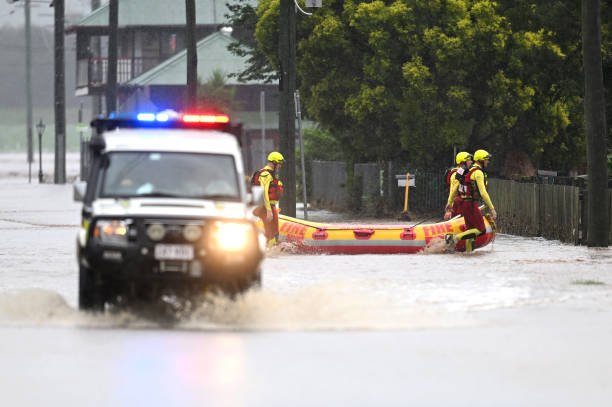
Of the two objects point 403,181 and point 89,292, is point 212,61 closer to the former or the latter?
point 403,181

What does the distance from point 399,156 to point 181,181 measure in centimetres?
2764

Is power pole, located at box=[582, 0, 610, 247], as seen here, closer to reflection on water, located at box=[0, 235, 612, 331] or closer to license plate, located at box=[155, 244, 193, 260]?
reflection on water, located at box=[0, 235, 612, 331]

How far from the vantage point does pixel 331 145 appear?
56.9m

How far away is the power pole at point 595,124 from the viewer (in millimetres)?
29312

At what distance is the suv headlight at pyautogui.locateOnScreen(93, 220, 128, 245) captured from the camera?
1598 centimetres

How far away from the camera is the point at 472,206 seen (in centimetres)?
2733

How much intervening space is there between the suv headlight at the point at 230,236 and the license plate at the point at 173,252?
25 centimetres

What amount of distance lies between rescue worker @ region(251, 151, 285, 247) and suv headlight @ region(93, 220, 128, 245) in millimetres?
11089

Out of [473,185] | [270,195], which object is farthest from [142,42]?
[473,185]

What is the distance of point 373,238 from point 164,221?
11.7 m

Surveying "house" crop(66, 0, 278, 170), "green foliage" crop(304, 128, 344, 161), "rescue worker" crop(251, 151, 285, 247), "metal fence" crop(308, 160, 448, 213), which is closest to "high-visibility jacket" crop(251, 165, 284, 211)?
"rescue worker" crop(251, 151, 285, 247)

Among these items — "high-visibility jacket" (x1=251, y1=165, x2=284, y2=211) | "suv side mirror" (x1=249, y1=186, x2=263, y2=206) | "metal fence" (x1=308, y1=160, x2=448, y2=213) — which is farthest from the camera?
"metal fence" (x1=308, y1=160, x2=448, y2=213)

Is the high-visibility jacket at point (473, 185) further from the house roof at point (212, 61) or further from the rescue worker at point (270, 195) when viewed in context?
the house roof at point (212, 61)

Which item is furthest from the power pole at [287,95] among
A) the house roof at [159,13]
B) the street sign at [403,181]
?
the house roof at [159,13]
